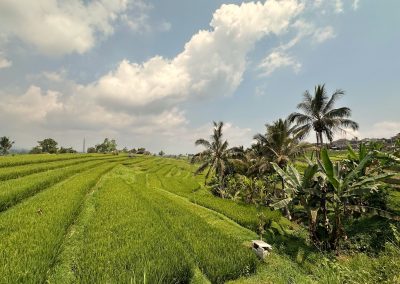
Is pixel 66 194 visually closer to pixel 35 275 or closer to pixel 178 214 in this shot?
pixel 178 214

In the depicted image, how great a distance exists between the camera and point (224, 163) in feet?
81.6

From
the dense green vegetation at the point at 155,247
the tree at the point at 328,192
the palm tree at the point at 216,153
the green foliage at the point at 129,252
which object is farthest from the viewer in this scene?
the palm tree at the point at 216,153

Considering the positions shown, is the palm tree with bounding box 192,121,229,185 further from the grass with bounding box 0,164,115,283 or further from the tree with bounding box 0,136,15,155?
the tree with bounding box 0,136,15,155

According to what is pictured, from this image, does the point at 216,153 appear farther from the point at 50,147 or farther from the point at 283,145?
the point at 50,147

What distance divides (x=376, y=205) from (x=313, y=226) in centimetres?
462

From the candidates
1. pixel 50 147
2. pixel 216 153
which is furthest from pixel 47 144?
pixel 216 153

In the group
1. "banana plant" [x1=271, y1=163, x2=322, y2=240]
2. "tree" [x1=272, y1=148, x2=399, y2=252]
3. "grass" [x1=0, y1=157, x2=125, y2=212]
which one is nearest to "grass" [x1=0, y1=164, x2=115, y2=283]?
"grass" [x1=0, y1=157, x2=125, y2=212]

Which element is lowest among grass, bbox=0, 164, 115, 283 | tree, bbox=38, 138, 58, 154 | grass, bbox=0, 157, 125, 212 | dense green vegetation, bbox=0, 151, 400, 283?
dense green vegetation, bbox=0, 151, 400, 283

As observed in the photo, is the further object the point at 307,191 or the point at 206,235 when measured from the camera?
the point at 307,191

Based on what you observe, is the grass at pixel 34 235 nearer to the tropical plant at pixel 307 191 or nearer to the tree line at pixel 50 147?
the tropical plant at pixel 307 191

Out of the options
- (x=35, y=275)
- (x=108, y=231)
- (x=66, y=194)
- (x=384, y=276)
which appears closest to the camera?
(x=35, y=275)

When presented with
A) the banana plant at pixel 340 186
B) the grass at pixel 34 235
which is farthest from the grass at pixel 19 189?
the banana plant at pixel 340 186

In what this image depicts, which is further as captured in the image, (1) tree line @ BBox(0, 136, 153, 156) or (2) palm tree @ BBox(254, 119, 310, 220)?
(1) tree line @ BBox(0, 136, 153, 156)

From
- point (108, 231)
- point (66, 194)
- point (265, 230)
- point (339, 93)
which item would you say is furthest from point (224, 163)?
point (108, 231)
